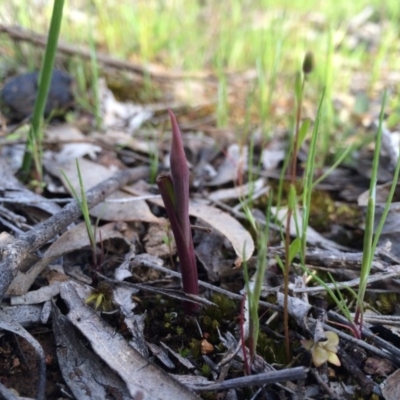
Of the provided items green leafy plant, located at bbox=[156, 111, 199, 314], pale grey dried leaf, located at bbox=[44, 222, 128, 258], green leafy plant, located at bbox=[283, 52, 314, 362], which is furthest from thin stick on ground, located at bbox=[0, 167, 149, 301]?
green leafy plant, located at bbox=[283, 52, 314, 362]

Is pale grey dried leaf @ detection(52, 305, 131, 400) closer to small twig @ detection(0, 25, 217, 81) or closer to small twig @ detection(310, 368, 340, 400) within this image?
small twig @ detection(310, 368, 340, 400)

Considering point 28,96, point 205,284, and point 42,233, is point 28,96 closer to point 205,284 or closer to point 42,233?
point 42,233

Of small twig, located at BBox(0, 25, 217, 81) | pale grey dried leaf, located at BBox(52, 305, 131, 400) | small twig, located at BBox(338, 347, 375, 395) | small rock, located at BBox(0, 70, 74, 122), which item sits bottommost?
small twig, located at BBox(338, 347, 375, 395)

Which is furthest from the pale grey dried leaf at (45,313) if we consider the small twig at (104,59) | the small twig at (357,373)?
the small twig at (104,59)

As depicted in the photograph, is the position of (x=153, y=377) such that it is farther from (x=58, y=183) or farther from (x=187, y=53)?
(x=187, y=53)

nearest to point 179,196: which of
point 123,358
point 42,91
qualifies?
point 123,358

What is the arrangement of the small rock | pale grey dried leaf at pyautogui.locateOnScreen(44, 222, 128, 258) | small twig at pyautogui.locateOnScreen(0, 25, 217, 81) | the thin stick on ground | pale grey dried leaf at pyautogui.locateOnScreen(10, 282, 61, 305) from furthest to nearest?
small twig at pyautogui.locateOnScreen(0, 25, 217, 81), the small rock, pale grey dried leaf at pyautogui.locateOnScreen(44, 222, 128, 258), pale grey dried leaf at pyautogui.locateOnScreen(10, 282, 61, 305), the thin stick on ground
